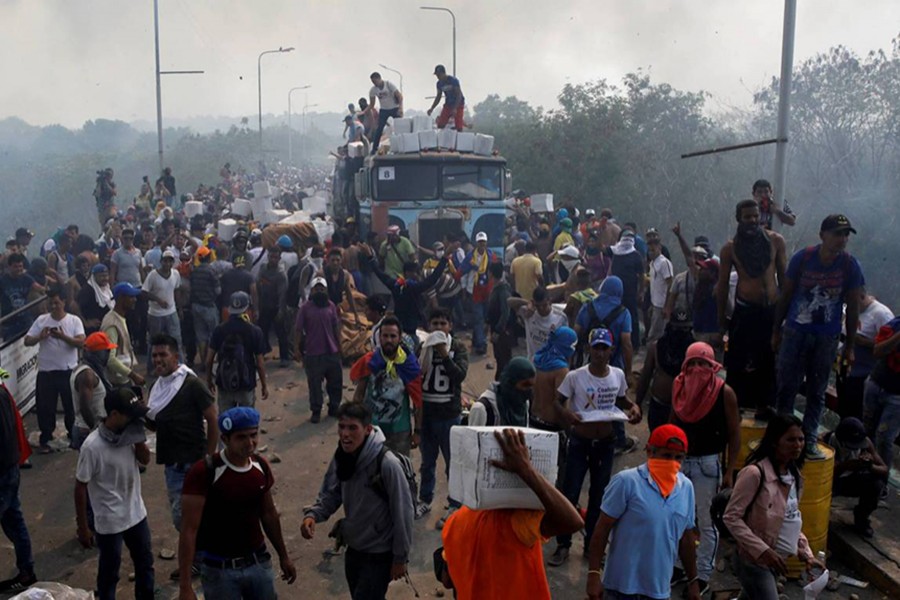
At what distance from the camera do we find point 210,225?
62.1 ft

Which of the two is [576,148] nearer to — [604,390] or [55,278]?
[55,278]

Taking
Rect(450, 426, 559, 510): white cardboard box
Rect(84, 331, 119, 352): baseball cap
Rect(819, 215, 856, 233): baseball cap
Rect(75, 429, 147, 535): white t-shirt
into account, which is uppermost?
Rect(819, 215, 856, 233): baseball cap

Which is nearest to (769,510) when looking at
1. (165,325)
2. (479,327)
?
(165,325)

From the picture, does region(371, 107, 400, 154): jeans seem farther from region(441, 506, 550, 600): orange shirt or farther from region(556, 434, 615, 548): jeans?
region(441, 506, 550, 600): orange shirt

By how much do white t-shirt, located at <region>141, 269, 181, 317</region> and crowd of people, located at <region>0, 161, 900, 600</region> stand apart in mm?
29

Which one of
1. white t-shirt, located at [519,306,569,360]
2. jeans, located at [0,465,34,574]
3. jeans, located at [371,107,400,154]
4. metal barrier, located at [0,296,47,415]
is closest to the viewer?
jeans, located at [0,465,34,574]

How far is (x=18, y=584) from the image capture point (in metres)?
6.00

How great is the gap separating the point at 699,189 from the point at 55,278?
64.3 ft

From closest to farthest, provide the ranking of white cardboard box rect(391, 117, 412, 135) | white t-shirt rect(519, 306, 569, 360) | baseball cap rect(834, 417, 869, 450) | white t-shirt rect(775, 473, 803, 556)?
white t-shirt rect(775, 473, 803, 556)
baseball cap rect(834, 417, 869, 450)
white t-shirt rect(519, 306, 569, 360)
white cardboard box rect(391, 117, 412, 135)

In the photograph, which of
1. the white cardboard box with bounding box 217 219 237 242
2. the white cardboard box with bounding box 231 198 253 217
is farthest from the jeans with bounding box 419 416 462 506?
the white cardboard box with bounding box 231 198 253 217

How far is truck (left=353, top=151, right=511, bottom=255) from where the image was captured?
14.9 metres

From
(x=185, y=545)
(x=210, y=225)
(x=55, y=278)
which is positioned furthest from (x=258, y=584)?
(x=210, y=225)

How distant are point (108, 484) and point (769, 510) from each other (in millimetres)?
3955

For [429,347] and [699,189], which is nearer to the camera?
[429,347]
